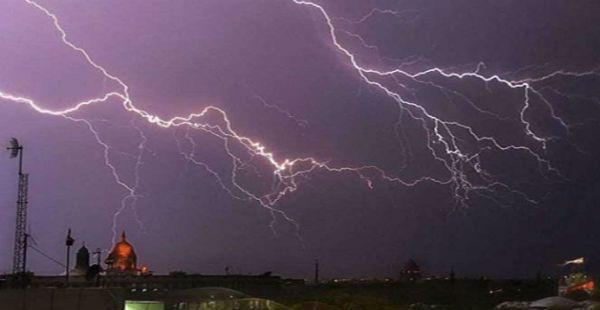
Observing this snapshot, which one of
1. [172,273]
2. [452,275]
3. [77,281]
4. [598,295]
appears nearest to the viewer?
[598,295]

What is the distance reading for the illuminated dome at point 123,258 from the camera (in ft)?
282

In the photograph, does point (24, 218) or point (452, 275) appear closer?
point (24, 218)

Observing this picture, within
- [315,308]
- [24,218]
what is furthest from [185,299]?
[24,218]

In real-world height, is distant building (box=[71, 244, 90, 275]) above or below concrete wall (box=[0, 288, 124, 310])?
above

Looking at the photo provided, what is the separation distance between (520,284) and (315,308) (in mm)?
60626

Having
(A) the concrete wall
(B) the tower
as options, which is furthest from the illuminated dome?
(A) the concrete wall

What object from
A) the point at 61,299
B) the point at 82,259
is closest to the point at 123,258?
the point at 82,259

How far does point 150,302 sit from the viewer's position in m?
39.4

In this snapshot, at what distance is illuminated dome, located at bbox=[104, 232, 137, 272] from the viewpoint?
86062 millimetres

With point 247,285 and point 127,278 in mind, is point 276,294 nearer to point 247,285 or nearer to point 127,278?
point 247,285

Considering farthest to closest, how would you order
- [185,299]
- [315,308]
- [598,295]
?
[598,295] < [185,299] < [315,308]

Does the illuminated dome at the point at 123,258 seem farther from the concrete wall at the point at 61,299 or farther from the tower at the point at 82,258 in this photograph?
the concrete wall at the point at 61,299

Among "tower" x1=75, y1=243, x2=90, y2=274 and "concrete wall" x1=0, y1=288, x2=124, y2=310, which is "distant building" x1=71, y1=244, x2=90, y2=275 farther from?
"concrete wall" x1=0, y1=288, x2=124, y2=310

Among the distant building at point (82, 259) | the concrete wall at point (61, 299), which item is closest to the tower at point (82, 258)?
the distant building at point (82, 259)
